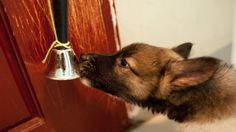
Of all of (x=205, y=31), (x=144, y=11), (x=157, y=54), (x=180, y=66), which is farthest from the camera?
(x=205, y=31)

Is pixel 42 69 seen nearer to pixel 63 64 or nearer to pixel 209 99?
pixel 63 64

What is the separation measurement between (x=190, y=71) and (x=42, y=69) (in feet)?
1.80

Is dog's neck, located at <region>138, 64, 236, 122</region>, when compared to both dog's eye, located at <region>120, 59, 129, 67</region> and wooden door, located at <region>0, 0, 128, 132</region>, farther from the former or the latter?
wooden door, located at <region>0, 0, 128, 132</region>

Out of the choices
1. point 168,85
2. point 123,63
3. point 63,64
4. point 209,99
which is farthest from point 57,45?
point 209,99

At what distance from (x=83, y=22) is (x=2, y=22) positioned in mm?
323

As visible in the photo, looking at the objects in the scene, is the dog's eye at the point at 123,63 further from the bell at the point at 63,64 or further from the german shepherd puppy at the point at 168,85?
the bell at the point at 63,64

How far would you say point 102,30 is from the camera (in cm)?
127

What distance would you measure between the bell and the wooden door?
1.5 inches

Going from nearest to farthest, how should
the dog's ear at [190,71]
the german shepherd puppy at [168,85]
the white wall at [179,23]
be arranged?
the dog's ear at [190,71]
the german shepherd puppy at [168,85]
the white wall at [179,23]

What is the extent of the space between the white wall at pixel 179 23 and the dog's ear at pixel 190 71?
53cm

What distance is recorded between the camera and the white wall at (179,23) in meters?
1.44

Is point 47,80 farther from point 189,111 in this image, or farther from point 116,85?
point 189,111

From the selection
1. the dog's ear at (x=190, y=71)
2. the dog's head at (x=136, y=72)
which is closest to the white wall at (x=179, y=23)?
the dog's head at (x=136, y=72)

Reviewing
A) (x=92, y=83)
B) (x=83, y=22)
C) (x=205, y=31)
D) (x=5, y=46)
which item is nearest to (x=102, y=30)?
(x=83, y=22)
